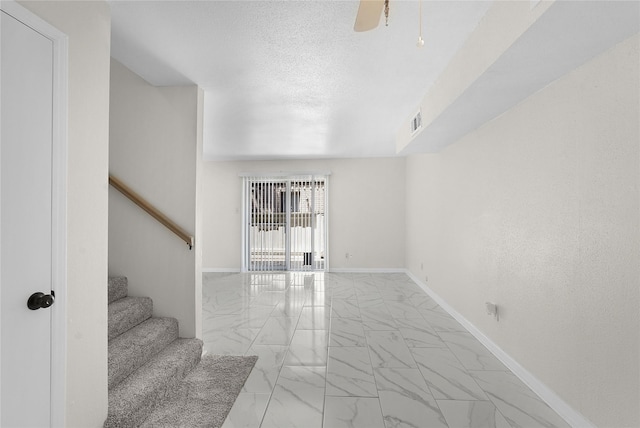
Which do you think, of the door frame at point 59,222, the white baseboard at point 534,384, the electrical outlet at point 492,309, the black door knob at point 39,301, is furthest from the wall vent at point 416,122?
the black door knob at point 39,301

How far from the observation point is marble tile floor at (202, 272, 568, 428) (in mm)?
2127

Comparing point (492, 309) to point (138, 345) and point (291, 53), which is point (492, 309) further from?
point (138, 345)

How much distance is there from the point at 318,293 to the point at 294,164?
318 centimetres

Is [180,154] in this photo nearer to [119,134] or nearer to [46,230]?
[119,134]

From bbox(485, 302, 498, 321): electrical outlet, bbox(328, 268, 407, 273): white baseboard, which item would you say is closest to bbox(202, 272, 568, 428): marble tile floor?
bbox(485, 302, 498, 321): electrical outlet

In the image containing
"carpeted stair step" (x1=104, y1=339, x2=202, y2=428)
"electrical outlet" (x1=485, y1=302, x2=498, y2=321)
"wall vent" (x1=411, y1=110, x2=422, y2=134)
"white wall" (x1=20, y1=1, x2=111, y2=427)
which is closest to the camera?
"white wall" (x1=20, y1=1, x2=111, y2=427)

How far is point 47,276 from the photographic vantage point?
4.87ft

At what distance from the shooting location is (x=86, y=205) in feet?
5.63

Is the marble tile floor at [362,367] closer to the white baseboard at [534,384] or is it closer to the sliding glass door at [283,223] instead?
the white baseboard at [534,384]

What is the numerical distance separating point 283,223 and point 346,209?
58.3 inches

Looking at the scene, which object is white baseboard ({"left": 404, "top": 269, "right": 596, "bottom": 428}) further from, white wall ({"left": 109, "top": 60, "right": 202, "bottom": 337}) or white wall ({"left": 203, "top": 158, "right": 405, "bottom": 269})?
white wall ({"left": 203, "top": 158, "right": 405, "bottom": 269})

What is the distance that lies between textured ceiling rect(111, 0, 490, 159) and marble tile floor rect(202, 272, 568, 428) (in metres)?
2.52

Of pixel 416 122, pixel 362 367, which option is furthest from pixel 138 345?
pixel 416 122

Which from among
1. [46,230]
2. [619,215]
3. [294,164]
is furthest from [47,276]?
[294,164]
